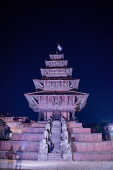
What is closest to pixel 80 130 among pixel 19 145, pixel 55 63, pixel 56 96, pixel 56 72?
pixel 19 145

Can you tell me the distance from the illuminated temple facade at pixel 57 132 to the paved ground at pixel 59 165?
2.53ft

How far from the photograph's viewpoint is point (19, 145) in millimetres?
13305

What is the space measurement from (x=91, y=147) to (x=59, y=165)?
12.5 ft

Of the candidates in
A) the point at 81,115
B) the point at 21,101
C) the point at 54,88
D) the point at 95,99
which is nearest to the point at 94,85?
the point at 95,99

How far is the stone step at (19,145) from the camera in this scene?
13.1 metres

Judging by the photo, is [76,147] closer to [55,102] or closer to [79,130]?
[79,130]

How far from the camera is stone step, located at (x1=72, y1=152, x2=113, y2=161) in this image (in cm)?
Answer: 1186

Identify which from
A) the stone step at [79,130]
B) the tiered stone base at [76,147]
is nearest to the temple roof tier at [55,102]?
the stone step at [79,130]

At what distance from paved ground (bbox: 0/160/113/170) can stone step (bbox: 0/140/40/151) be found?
2.06 meters

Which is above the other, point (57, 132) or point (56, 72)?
point (56, 72)

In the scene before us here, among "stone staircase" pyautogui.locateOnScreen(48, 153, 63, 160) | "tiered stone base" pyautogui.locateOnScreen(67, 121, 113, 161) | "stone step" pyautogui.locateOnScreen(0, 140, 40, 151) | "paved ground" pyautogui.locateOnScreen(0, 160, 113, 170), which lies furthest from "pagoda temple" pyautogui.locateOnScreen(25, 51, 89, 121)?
"paved ground" pyautogui.locateOnScreen(0, 160, 113, 170)

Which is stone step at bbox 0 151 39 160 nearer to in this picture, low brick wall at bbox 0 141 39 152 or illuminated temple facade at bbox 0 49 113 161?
illuminated temple facade at bbox 0 49 113 161

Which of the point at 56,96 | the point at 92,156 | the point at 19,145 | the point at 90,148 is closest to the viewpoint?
the point at 92,156

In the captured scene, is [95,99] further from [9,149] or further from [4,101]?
[9,149]
